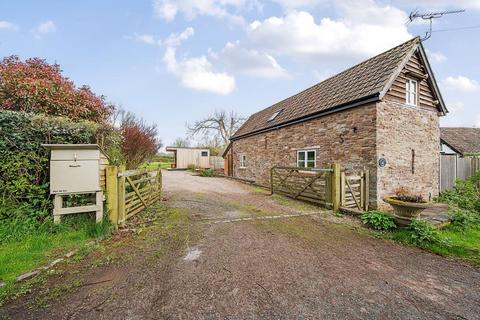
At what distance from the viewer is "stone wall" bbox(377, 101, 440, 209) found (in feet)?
24.0

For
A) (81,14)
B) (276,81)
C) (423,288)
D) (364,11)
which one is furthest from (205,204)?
(276,81)

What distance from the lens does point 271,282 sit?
2807mm

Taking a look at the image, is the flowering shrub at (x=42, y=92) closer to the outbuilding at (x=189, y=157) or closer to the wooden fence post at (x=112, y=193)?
the wooden fence post at (x=112, y=193)

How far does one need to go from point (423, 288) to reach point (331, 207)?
4.33 metres

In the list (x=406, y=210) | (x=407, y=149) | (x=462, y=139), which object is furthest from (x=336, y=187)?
(x=462, y=139)

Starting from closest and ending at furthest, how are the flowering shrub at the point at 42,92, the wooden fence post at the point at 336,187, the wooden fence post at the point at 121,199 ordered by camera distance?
the wooden fence post at the point at 121,199
the flowering shrub at the point at 42,92
the wooden fence post at the point at 336,187

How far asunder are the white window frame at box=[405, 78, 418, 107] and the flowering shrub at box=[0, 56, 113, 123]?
11.8 m

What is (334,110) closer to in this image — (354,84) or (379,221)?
(354,84)

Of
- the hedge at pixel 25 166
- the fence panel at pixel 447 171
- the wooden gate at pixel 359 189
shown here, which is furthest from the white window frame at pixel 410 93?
the hedge at pixel 25 166

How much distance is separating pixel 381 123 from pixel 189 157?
81.0 ft

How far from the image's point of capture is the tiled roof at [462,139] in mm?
17938

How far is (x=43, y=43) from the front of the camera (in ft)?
25.5

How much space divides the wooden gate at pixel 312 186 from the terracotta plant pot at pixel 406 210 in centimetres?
184

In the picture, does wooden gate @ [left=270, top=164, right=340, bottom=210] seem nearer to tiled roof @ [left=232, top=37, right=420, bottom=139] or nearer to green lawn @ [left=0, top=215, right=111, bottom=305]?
tiled roof @ [left=232, top=37, right=420, bottom=139]
